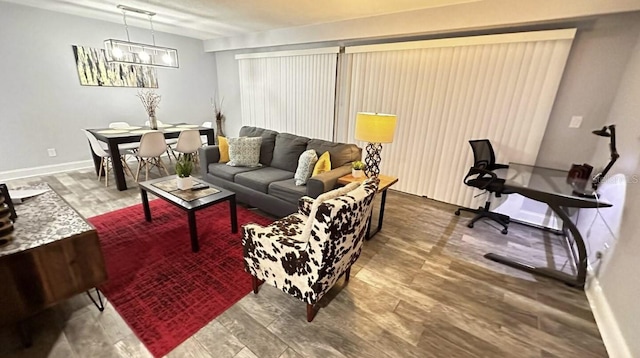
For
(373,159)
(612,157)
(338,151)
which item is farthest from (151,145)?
(612,157)

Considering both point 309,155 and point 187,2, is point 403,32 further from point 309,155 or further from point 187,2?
point 187,2

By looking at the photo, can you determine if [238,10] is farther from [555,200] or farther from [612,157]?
[612,157]

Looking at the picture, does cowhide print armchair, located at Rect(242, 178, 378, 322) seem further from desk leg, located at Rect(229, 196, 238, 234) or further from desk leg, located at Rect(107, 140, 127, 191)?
desk leg, located at Rect(107, 140, 127, 191)

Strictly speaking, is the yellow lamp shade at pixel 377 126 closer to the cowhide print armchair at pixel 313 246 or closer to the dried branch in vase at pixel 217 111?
the cowhide print armchair at pixel 313 246

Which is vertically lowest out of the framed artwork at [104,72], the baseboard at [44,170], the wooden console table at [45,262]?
the baseboard at [44,170]

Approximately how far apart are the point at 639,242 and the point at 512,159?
1.70m

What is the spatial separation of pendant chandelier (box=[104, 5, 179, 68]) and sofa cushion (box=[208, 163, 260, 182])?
2037mm

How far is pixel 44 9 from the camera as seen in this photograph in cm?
392

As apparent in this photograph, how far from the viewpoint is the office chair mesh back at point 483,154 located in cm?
309

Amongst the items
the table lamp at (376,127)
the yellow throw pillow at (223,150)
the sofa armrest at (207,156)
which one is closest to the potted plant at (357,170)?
the table lamp at (376,127)

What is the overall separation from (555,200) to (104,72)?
259 inches

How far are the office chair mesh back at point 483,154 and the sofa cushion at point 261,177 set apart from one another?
2.24 meters

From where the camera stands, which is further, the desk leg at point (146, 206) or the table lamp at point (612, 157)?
the desk leg at point (146, 206)

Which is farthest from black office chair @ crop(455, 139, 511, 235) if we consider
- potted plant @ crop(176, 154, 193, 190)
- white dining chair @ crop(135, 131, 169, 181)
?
white dining chair @ crop(135, 131, 169, 181)
